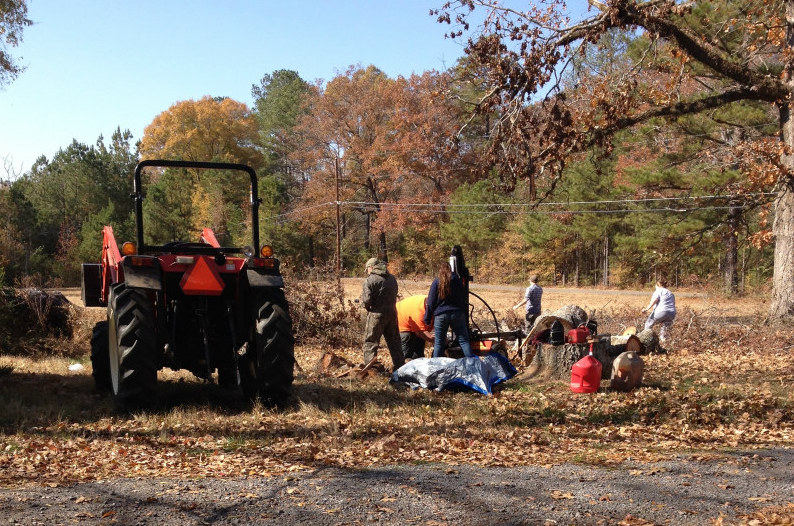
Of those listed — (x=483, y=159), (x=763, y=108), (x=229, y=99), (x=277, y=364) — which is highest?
(x=229, y=99)

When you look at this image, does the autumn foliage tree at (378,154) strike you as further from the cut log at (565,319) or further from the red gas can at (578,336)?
the red gas can at (578,336)

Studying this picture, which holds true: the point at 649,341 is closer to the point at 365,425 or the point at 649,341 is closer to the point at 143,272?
the point at 365,425

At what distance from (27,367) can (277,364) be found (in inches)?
219

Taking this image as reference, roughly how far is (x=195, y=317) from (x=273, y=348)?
1.04m

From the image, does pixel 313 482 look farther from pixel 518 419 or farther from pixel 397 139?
pixel 397 139

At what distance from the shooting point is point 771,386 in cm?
1111

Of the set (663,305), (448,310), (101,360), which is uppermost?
(448,310)

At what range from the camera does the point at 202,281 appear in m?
7.85

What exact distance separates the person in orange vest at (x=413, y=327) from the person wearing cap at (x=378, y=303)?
0.53m

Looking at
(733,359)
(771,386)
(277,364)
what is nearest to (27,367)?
(277,364)

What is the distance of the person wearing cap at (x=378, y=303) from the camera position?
10773mm

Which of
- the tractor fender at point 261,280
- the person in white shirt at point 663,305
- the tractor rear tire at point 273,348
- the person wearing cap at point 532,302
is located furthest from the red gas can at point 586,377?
the person wearing cap at point 532,302

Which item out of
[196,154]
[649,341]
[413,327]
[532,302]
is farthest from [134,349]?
[196,154]

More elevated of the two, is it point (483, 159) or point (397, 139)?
point (397, 139)
